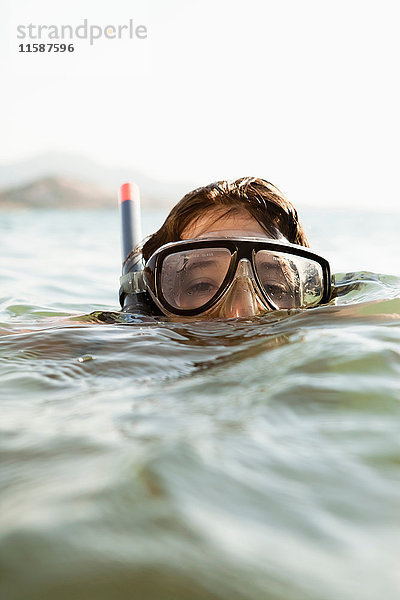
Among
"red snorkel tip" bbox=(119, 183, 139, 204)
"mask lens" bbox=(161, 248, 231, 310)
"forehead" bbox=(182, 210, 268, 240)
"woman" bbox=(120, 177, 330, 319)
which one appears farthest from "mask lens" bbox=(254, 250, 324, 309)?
"red snorkel tip" bbox=(119, 183, 139, 204)

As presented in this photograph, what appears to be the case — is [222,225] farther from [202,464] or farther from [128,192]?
[202,464]

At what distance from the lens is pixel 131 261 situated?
3.04 m

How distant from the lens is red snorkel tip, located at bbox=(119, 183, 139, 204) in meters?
3.53

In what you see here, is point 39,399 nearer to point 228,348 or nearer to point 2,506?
point 2,506

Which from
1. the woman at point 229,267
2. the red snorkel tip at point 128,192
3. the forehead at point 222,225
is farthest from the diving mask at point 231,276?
the red snorkel tip at point 128,192

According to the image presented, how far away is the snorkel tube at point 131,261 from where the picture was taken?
2.58m

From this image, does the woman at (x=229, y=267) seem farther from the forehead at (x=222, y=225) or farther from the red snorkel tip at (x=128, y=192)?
the red snorkel tip at (x=128, y=192)

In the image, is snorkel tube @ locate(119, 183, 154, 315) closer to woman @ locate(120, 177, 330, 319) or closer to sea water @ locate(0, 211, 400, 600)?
woman @ locate(120, 177, 330, 319)

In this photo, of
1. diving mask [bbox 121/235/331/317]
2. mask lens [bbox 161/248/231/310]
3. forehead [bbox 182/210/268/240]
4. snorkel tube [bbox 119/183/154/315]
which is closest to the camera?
diving mask [bbox 121/235/331/317]

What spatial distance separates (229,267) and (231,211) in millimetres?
678

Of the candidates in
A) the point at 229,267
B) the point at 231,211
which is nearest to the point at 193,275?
the point at 229,267

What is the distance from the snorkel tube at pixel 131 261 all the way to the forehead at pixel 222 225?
1.26 ft

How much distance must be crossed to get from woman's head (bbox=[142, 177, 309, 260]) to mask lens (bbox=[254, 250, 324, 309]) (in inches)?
13.7

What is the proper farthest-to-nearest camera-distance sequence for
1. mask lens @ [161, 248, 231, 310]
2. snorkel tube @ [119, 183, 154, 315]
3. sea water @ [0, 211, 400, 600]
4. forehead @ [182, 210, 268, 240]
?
forehead @ [182, 210, 268, 240] → snorkel tube @ [119, 183, 154, 315] → mask lens @ [161, 248, 231, 310] → sea water @ [0, 211, 400, 600]
